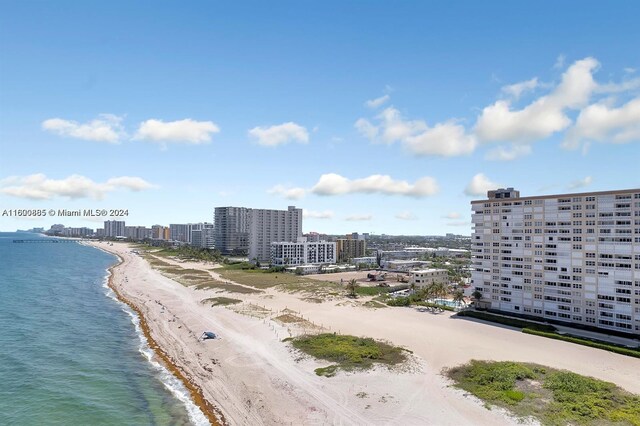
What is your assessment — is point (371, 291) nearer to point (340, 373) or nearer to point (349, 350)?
point (349, 350)

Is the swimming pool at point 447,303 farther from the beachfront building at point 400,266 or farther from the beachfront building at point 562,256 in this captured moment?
the beachfront building at point 400,266

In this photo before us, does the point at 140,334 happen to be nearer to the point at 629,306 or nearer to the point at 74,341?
the point at 74,341

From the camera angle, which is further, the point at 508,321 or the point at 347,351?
the point at 508,321

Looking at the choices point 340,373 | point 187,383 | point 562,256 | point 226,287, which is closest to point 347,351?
Result: point 340,373

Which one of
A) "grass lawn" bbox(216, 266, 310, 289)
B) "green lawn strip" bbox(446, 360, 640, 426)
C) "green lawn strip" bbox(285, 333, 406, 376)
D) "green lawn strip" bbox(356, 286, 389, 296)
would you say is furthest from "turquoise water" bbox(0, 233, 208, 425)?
"green lawn strip" bbox(356, 286, 389, 296)

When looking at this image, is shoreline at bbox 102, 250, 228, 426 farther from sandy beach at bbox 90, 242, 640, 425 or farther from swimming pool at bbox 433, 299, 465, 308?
swimming pool at bbox 433, 299, 465, 308

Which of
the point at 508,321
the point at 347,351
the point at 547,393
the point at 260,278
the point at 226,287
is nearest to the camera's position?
the point at 547,393
